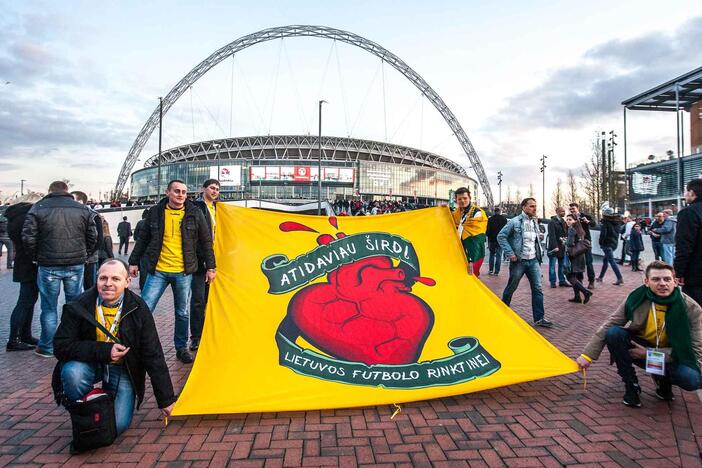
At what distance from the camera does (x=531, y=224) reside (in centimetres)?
631

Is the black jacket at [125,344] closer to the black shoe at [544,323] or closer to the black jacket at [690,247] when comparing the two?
the black jacket at [690,247]

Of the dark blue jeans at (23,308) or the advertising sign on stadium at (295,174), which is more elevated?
the advertising sign on stadium at (295,174)

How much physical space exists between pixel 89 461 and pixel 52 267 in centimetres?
284

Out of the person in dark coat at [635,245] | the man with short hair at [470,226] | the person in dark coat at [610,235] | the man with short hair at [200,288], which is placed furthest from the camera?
the person in dark coat at [635,245]

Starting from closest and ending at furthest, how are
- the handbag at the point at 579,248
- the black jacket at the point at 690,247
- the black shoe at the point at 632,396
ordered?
the black shoe at the point at 632,396 < the black jacket at the point at 690,247 < the handbag at the point at 579,248

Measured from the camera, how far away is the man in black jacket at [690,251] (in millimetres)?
4219

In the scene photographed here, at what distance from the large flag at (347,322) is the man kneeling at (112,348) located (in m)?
0.35

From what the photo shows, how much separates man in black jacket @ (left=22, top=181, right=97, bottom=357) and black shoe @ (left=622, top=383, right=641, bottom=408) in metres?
5.69

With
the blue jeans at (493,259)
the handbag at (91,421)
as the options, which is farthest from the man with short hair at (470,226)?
the blue jeans at (493,259)

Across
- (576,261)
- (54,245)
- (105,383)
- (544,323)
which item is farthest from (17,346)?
(576,261)

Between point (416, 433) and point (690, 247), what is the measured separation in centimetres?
354

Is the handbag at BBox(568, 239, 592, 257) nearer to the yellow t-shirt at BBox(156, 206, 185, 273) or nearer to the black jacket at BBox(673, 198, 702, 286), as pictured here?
the black jacket at BBox(673, 198, 702, 286)

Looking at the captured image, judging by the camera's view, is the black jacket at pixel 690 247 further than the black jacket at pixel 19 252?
No

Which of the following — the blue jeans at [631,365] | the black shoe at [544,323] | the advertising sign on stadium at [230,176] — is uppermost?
the advertising sign on stadium at [230,176]
